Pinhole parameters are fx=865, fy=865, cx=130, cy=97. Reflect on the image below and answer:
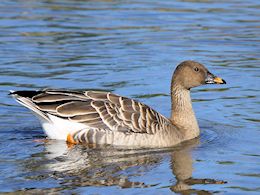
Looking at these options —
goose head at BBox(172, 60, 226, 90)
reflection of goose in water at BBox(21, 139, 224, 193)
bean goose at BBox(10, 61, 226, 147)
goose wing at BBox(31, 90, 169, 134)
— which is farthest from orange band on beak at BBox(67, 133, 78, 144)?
goose head at BBox(172, 60, 226, 90)

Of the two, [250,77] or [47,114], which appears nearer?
[47,114]

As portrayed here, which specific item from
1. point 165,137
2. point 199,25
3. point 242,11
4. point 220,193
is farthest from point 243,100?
point 242,11

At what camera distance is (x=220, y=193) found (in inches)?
435

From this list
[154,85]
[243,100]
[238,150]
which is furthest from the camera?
[154,85]

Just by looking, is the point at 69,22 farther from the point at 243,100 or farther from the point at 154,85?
the point at 243,100

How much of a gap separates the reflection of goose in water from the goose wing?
0.41 m

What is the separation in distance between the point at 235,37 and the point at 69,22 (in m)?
4.63

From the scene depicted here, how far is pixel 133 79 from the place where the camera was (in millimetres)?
17812

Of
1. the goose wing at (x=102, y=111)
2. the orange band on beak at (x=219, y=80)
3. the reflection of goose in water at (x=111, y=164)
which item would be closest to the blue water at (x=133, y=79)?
the reflection of goose in water at (x=111, y=164)

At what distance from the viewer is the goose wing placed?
13.6 metres

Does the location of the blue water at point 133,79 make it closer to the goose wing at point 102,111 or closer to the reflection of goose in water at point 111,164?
the reflection of goose in water at point 111,164

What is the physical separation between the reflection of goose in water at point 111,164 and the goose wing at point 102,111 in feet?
1.35

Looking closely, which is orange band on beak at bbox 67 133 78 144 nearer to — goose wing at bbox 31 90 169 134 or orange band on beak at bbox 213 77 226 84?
goose wing at bbox 31 90 169 134

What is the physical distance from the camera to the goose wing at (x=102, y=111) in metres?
13.6
